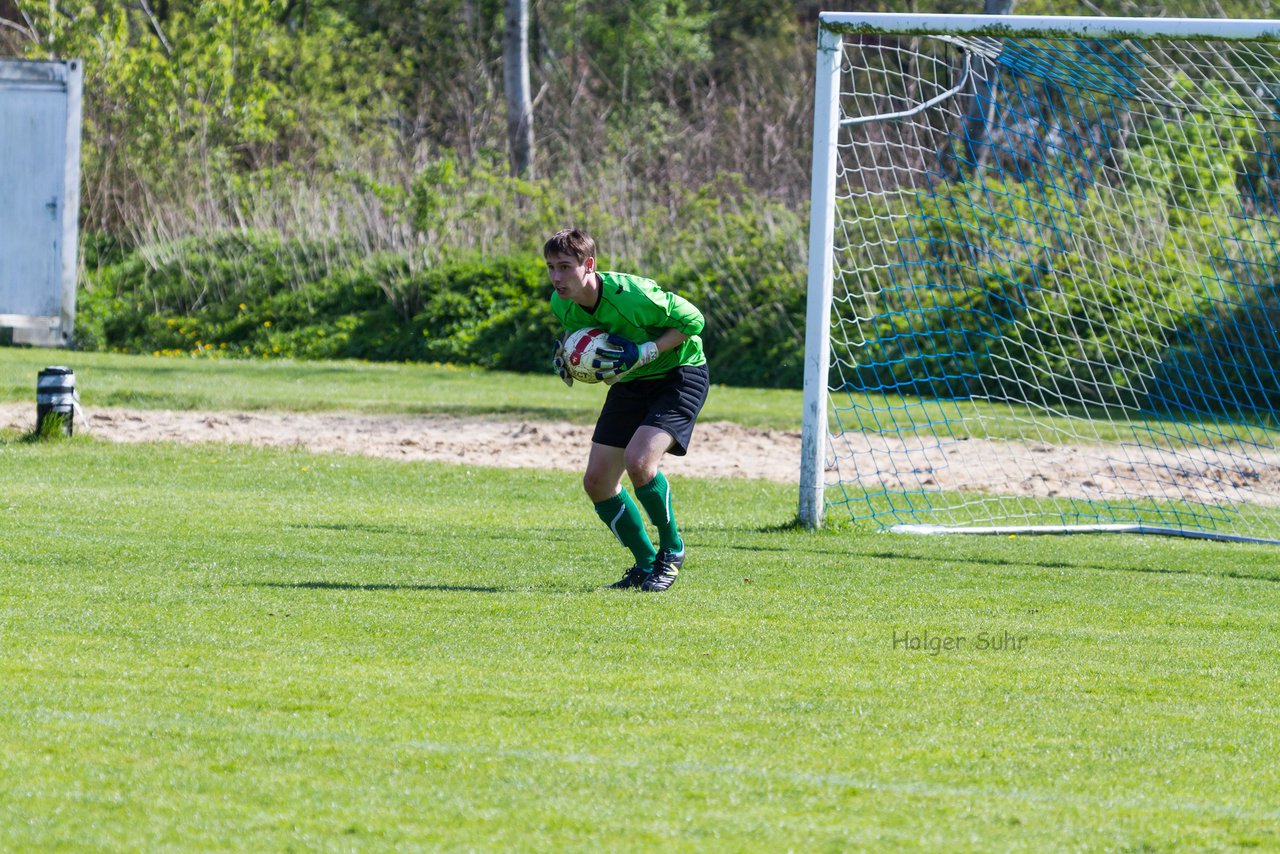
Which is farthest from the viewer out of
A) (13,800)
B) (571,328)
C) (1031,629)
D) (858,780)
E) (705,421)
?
(705,421)

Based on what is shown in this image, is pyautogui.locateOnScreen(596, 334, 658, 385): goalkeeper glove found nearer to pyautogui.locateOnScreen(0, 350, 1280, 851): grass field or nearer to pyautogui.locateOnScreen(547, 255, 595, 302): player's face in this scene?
pyautogui.locateOnScreen(547, 255, 595, 302): player's face

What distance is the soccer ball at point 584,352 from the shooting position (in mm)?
6879

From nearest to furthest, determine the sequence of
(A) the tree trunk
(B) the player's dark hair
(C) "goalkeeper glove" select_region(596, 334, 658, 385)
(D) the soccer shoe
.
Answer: (B) the player's dark hair, (C) "goalkeeper glove" select_region(596, 334, 658, 385), (D) the soccer shoe, (A) the tree trunk

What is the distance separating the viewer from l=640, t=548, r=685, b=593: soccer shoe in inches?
281

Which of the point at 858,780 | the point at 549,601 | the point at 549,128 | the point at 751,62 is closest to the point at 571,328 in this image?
the point at 549,601

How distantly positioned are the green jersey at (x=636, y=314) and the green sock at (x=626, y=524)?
1.84ft

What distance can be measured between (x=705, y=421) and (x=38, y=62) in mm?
6579

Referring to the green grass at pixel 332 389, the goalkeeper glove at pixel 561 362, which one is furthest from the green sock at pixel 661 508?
the green grass at pixel 332 389

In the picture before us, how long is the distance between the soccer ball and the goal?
262 centimetres

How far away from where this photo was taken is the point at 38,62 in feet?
40.1

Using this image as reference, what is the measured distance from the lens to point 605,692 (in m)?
5.12

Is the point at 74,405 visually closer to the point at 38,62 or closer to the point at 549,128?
the point at 38,62

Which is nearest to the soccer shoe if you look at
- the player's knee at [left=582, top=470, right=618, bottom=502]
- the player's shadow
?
the player's knee at [left=582, top=470, right=618, bottom=502]

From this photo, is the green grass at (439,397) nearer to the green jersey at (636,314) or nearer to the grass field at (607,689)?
the grass field at (607,689)
